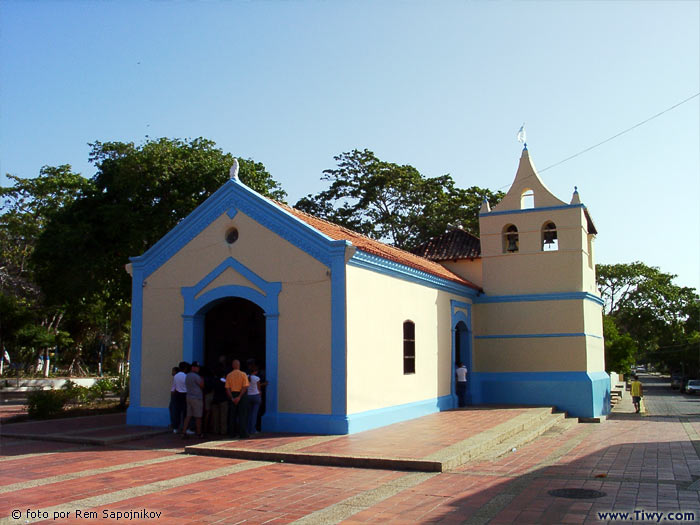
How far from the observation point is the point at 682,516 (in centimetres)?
688

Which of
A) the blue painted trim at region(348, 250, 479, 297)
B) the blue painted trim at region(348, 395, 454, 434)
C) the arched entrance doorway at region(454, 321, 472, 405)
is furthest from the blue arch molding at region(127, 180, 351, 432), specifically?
the arched entrance doorway at region(454, 321, 472, 405)

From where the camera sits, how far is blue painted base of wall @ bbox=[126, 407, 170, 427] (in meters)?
15.0

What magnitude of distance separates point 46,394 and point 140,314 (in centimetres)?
433

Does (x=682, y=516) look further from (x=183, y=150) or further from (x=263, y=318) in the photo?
(x=183, y=150)

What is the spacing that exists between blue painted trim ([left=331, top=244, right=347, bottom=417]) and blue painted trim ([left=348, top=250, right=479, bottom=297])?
13.1 inches

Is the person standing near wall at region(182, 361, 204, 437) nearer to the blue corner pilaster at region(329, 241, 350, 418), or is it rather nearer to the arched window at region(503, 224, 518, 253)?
the blue corner pilaster at region(329, 241, 350, 418)

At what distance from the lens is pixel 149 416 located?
15.2 metres

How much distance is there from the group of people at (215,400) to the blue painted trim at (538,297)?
9611 mm

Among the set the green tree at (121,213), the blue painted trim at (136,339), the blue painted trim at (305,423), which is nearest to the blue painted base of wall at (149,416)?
the blue painted trim at (136,339)

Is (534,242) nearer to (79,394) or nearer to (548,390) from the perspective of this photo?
(548,390)

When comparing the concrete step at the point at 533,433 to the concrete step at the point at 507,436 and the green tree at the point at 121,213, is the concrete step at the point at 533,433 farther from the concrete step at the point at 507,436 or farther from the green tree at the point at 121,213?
the green tree at the point at 121,213

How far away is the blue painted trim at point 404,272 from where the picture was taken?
13930 mm

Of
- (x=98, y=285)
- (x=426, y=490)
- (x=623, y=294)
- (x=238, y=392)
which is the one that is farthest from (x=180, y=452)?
(x=623, y=294)

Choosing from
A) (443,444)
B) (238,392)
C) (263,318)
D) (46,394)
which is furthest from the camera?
(46,394)
